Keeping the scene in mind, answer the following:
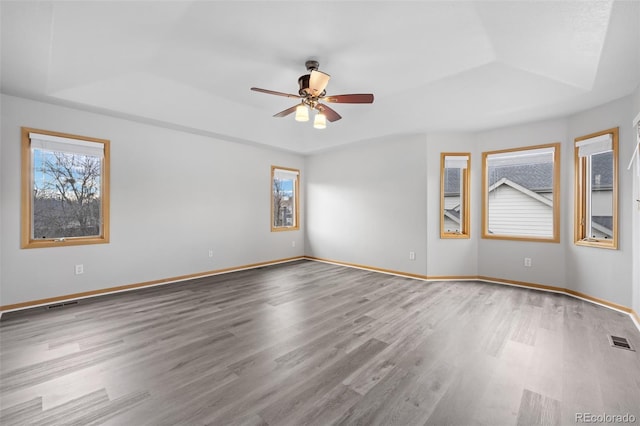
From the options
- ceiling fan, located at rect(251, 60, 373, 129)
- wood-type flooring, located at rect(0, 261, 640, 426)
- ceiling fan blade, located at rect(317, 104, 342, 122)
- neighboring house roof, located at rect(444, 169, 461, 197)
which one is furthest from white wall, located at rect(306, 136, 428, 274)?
ceiling fan, located at rect(251, 60, 373, 129)

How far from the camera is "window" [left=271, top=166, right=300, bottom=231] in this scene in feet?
20.6

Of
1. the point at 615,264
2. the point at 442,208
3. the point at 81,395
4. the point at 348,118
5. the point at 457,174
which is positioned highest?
the point at 348,118

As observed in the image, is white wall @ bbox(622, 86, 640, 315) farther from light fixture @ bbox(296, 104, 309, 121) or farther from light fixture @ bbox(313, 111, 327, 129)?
light fixture @ bbox(296, 104, 309, 121)

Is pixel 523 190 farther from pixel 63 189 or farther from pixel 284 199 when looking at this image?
pixel 63 189

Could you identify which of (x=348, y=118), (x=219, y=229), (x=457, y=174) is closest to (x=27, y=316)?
(x=219, y=229)

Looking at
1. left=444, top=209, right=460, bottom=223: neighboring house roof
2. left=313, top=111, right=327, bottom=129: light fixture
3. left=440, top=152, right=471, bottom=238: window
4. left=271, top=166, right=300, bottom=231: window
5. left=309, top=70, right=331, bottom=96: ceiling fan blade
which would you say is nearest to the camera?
left=309, top=70, right=331, bottom=96: ceiling fan blade

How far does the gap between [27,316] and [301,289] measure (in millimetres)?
3252

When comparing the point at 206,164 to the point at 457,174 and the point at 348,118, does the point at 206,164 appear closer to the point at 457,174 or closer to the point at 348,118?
the point at 348,118

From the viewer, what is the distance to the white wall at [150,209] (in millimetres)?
3379

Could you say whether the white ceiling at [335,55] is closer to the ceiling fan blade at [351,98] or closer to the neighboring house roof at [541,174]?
the ceiling fan blade at [351,98]

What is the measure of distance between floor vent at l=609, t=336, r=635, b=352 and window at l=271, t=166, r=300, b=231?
17.5 feet

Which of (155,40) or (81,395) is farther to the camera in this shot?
(155,40)

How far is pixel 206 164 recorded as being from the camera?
16.7 feet

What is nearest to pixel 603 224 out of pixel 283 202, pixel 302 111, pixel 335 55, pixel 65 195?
pixel 335 55
